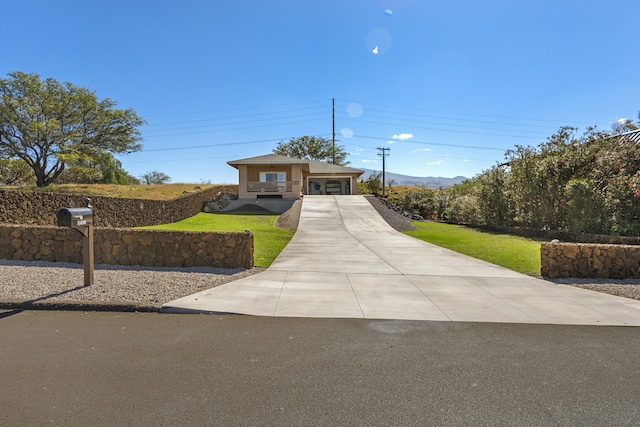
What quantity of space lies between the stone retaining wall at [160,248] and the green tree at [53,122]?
18954mm

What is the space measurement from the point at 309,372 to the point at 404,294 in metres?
3.56

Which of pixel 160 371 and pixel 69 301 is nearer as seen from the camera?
pixel 160 371

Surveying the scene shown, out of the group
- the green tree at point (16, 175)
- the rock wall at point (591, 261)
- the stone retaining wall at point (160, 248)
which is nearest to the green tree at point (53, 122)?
the green tree at point (16, 175)

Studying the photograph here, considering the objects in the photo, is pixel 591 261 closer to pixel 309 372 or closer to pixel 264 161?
pixel 309 372

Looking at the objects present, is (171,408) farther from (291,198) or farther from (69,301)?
(291,198)

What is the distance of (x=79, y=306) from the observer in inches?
211

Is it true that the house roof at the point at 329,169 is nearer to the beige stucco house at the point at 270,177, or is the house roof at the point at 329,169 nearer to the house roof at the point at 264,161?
the beige stucco house at the point at 270,177

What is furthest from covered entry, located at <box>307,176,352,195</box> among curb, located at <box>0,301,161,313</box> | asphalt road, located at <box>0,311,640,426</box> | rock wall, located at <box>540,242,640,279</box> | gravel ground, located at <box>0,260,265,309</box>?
asphalt road, located at <box>0,311,640,426</box>

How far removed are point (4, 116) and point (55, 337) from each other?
26.2 meters

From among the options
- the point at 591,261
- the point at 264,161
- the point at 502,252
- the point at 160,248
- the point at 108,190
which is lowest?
the point at 502,252

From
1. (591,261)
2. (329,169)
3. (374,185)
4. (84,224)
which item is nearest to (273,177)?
(329,169)

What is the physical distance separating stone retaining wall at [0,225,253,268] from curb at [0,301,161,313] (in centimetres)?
314

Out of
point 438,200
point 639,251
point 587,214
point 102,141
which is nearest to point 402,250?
point 639,251

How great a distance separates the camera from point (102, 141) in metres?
27.4
